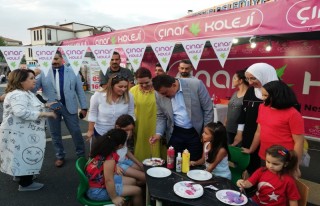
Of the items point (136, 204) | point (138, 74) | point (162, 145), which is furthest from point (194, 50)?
point (136, 204)

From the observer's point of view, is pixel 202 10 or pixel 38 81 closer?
pixel 38 81

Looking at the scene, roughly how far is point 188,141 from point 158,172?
0.68m

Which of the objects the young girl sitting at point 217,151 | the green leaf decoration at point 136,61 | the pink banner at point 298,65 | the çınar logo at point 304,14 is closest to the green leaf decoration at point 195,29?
the pink banner at point 298,65

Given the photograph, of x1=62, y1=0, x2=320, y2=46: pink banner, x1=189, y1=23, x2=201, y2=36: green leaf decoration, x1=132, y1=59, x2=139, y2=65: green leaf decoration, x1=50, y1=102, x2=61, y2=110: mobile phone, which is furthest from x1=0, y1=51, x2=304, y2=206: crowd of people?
x1=189, y1=23, x2=201, y2=36: green leaf decoration

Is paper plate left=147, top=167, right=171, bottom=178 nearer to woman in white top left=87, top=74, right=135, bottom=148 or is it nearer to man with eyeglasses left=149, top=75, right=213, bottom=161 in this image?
man with eyeglasses left=149, top=75, right=213, bottom=161

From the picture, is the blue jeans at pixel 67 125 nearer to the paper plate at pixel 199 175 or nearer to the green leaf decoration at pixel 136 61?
the green leaf decoration at pixel 136 61

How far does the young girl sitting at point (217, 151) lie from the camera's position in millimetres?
2465

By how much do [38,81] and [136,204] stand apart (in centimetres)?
274

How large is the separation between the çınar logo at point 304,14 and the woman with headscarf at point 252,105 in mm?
1399

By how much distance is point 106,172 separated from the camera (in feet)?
7.38

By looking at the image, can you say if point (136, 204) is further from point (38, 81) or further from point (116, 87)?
point (38, 81)

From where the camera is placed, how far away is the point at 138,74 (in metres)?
3.27

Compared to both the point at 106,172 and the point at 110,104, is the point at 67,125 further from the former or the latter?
the point at 106,172

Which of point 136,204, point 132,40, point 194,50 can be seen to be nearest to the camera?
point 136,204
